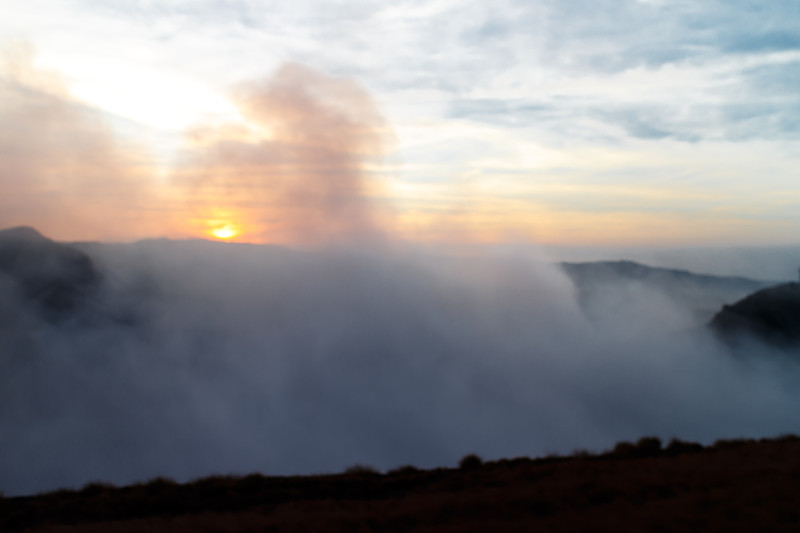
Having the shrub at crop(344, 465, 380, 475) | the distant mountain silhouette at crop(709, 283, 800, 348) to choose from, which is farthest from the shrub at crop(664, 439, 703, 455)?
the distant mountain silhouette at crop(709, 283, 800, 348)

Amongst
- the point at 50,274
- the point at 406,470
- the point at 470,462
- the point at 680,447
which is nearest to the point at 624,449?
the point at 680,447

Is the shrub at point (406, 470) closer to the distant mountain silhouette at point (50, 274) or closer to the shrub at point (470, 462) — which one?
the shrub at point (470, 462)

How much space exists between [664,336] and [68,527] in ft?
478

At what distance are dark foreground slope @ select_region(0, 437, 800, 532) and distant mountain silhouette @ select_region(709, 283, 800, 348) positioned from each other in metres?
72.7

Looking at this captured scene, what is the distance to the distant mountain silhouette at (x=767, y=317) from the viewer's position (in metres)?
74.1

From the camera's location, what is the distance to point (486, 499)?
1157 centimetres

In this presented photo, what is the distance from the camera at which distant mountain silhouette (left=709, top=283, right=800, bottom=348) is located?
243ft

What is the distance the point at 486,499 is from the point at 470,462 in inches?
186

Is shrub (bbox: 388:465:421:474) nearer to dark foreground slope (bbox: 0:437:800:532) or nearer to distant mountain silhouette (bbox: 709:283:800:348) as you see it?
dark foreground slope (bbox: 0:437:800:532)

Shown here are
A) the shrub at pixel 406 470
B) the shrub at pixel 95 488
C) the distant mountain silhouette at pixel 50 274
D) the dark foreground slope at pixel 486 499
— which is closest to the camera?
the dark foreground slope at pixel 486 499

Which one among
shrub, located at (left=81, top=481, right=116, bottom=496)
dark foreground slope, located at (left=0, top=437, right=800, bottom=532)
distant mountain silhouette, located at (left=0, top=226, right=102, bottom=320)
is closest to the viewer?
dark foreground slope, located at (left=0, top=437, right=800, bottom=532)

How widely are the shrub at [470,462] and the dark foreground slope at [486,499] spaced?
1.10 ft

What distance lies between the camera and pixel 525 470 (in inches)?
556

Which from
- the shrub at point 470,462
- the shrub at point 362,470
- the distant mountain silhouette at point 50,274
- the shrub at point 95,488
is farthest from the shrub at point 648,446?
the distant mountain silhouette at point 50,274
